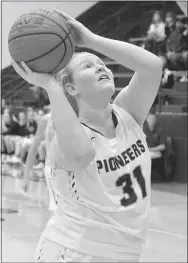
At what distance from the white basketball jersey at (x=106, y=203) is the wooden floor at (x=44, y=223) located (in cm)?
286

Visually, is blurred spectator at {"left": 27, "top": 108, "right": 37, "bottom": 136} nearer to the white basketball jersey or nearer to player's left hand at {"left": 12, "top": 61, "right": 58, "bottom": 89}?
the white basketball jersey

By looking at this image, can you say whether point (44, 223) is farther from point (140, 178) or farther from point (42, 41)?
point (42, 41)

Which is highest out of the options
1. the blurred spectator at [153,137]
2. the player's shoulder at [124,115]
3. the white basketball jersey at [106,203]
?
the player's shoulder at [124,115]

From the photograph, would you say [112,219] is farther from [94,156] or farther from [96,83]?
[96,83]

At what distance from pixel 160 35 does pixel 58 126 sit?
30.8ft

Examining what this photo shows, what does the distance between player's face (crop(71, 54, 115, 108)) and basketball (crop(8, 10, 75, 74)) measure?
0.07 metres

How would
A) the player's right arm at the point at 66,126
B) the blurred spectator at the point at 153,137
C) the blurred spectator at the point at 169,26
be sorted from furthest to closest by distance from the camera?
1. the blurred spectator at the point at 169,26
2. the blurred spectator at the point at 153,137
3. the player's right arm at the point at 66,126

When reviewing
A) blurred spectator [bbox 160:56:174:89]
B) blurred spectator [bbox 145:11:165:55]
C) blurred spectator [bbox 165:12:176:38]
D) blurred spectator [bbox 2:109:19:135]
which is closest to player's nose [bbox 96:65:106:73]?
blurred spectator [bbox 160:56:174:89]

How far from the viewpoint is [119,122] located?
92.0 inches

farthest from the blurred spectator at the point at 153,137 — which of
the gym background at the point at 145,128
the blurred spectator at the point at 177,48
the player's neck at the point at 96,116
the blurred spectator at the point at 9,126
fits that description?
the player's neck at the point at 96,116

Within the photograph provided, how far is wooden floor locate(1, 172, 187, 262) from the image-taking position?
5.24 metres

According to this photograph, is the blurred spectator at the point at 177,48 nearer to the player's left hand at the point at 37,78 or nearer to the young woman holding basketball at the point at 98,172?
the young woman holding basketball at the point at 98,172

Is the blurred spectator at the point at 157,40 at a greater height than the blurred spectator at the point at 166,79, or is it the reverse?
the blurred spectator at the point at 157,40

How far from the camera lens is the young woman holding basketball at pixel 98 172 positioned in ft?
7.18
